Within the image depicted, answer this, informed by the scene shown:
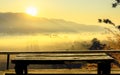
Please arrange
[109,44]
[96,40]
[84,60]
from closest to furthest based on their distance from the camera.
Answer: [84,60]
[109,44]
[96,40]

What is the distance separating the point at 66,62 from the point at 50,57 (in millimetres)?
723

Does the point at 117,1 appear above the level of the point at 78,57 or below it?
above

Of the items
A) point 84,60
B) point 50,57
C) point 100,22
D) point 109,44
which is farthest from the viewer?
point 109,44

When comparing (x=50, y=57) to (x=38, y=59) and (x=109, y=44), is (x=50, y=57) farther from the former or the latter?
(x=109, y=44)

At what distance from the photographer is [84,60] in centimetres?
918

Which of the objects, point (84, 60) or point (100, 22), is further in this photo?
point (100, 22)

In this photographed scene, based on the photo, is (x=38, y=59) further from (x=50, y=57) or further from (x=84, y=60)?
(x=84, y=60)

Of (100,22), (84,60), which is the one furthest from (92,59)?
(100,22)

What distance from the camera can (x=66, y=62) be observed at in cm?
918

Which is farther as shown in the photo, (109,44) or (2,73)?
(109,44)

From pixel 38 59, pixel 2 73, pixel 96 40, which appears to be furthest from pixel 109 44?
→ pixel 96 40

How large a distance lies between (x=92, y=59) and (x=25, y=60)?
5.40 ft

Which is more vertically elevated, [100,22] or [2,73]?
[100,22]

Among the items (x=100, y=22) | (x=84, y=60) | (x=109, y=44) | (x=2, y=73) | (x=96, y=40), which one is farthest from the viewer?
(x=96, y=40)
